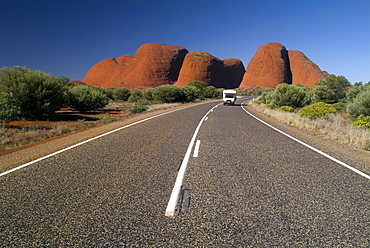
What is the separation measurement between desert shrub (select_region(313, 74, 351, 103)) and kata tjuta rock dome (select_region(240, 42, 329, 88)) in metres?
72.5

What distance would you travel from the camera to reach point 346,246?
7.48ft

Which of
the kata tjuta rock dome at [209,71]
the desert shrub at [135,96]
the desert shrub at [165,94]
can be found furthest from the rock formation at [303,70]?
the desert shrub at [165,94]

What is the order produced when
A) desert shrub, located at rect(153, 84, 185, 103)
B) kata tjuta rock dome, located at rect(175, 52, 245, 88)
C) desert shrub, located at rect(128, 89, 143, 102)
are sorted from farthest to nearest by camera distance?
kata tjuta rock dome, located at rect(175, 52, 245, 88)
desert shrub, located at rect(128, 89, 143, 102)
desert shrub, located at rect(153, 84, 185, 103)

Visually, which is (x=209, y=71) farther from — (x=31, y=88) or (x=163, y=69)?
(x=31, y=88)

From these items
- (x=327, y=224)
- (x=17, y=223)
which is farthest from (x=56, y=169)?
(x=327, y=224)

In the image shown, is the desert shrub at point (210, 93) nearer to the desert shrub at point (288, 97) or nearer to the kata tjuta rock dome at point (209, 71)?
the kata tjuta rock dome at point (209, 71)

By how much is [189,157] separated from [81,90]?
2195cm

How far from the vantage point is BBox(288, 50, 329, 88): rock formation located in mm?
111781

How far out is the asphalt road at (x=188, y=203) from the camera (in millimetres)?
2408

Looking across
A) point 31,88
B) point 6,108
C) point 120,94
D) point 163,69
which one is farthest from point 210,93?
point 6,108

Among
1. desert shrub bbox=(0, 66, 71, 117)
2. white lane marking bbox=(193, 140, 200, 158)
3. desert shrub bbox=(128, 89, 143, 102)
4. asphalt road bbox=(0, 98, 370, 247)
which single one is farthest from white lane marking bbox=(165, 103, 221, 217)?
desert shrub bbox=(128, 89, 143, 102)

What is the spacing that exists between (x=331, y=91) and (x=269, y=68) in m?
92.4

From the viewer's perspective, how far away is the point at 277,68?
382ft

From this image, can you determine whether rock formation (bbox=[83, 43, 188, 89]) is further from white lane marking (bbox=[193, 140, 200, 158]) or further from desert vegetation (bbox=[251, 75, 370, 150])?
white lane marking (bbox=[193, 140, 200, 158])
